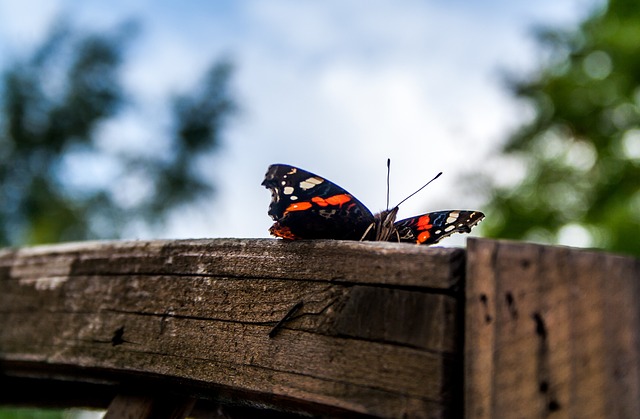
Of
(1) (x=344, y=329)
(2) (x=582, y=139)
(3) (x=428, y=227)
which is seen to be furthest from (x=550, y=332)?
(2) (x=582, y=139)

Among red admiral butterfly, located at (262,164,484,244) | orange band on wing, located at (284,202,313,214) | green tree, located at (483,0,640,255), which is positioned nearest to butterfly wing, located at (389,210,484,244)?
red admiral butterfly, located at (262,164,484,244)

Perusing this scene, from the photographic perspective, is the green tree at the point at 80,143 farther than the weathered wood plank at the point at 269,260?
Yes

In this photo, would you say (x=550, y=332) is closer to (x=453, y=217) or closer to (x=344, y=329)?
(x=344, y=329)

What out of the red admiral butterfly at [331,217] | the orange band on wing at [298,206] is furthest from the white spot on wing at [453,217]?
the orange band on wing at [298,206]

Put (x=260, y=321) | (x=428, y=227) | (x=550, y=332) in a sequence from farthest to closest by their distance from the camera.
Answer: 1. (x=428, y=227)
2. (x=260, y=321)
3. (x=550, y=332)

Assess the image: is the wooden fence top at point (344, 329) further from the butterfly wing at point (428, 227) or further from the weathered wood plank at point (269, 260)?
the butterfly wing at point (428, 227)

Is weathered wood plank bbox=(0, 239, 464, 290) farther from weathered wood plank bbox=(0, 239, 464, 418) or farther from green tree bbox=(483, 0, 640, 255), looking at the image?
green tree bbox=(483, 0, 640, 255)

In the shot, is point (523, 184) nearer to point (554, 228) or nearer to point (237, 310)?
point (554, 228)
